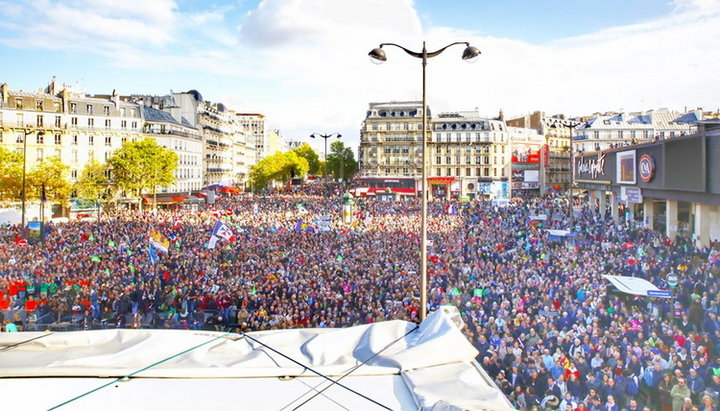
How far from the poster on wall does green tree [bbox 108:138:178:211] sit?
40.7 m

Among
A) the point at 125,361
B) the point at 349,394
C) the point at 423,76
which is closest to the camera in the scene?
the point at 349,394

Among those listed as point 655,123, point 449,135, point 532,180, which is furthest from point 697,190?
point 655,123

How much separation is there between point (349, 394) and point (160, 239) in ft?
59.7

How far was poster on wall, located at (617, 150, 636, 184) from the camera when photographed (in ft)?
89.6

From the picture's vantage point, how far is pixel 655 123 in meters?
84.2

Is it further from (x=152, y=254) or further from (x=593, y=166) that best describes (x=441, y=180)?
(x=152, y=254)

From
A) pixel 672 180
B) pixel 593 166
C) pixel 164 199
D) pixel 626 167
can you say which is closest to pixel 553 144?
pixel 593 166

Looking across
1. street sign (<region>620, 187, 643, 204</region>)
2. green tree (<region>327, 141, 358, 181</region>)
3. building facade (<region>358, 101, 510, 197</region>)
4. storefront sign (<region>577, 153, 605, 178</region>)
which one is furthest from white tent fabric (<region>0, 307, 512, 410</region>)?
green tree (<region>327, 141, 358, 181</region>)

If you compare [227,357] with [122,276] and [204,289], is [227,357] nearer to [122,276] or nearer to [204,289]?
[204,289]

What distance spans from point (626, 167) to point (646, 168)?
3213mm

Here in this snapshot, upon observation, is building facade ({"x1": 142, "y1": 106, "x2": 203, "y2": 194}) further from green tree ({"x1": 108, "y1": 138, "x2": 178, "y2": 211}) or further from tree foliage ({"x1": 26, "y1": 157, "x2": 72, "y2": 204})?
tree foliage ({"x1": 26, "y1": 157, "x2": 72, "y2": 204})

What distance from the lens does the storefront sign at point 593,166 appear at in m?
33.3

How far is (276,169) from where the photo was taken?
94.0 metres

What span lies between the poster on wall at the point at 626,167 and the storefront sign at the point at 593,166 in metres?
3.40
